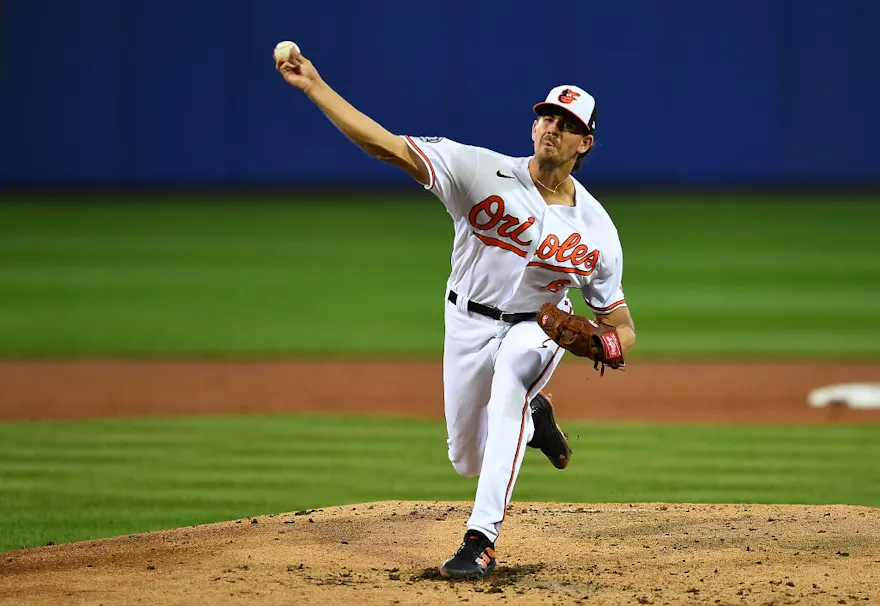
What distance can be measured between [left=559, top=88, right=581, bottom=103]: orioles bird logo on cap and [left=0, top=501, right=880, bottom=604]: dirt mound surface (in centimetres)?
169

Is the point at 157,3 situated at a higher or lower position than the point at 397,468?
higher

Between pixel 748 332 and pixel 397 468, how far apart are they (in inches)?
237

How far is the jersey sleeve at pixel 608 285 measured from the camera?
16.7 feet

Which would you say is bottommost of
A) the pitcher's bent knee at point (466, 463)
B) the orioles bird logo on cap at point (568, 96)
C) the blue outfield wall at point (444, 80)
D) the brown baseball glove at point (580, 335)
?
the pitcher's bent knee at point (466, 463)

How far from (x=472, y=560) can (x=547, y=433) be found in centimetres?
116

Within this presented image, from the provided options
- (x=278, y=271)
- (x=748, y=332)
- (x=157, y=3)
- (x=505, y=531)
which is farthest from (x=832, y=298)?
(x=157, y=3)

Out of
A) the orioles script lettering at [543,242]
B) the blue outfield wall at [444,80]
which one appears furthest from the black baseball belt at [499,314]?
the blue outfield wall at [444,80]

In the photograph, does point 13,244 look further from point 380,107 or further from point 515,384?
point 515,384

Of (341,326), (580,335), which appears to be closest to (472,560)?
(580,335)

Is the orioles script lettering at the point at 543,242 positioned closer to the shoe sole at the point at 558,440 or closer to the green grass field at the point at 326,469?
the shoe sole at the point at 558,440

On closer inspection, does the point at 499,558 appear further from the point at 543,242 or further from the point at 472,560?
the point at 543,242

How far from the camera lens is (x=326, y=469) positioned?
742 cm

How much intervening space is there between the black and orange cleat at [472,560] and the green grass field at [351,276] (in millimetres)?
6691

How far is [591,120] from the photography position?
5035mm
